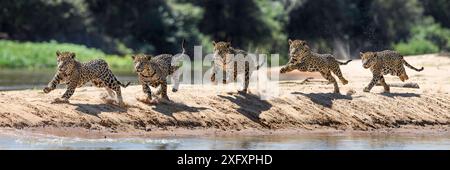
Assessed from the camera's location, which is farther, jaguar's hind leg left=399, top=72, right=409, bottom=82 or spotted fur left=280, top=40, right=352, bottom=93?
jaguar's hind leg left=399, top=72, right=409, bottom=82

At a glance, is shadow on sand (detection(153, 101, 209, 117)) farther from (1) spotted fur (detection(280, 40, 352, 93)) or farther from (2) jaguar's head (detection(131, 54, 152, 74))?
(1) spotted fur (detection(280, 40, 352, 93))

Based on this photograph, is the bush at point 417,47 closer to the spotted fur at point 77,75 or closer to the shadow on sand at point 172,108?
the shadow on sand at point 172,108

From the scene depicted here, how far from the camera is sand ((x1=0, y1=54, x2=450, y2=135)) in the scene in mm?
19281

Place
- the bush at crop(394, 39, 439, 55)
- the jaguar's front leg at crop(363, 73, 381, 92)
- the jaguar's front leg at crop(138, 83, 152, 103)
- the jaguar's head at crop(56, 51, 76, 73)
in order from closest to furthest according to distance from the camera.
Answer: the jaguar's head at crop(56, 51, 76, 73)
the jaguar's front leg at crop(138, 83, 152, 103)
the jaguar's front leg at crop(363, 73, 381, 92)
the bush at crop(394, 39, 439, 55)

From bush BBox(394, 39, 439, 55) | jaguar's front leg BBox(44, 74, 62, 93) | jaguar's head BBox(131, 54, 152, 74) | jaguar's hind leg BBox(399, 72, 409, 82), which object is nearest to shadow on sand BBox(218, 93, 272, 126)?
jaguar's head BBox(131, 54, 152, 74)

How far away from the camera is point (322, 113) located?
21562mm

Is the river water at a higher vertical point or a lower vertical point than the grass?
lower

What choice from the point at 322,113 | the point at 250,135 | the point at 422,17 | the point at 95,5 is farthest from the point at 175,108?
the point at 422,17

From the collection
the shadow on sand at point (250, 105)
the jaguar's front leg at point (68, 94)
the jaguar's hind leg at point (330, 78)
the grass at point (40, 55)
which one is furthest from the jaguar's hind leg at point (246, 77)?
the grass at point (40, 55)

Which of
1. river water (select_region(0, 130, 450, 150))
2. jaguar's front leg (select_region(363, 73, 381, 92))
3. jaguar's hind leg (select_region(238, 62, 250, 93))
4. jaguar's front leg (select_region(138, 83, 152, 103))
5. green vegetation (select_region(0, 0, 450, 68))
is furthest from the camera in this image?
green vegetation (select_region(0, 0, 450, 68))

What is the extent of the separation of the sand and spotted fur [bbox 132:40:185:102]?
0.29 meters
